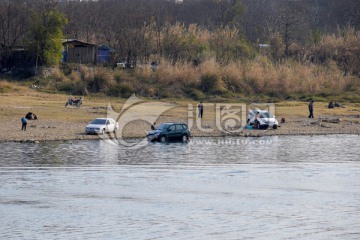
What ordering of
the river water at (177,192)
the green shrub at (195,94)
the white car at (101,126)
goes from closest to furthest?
1. the river water at (177,192)
2. the white car at (101,126)
3. the green shrub at (195,94)

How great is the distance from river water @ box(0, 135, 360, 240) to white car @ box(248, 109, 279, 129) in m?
8.93

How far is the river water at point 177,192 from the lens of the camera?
27.2 m

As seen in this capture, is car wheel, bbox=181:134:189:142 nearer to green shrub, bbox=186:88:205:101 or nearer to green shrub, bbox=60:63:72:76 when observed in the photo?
green shrub, bbox=186:88:205:101

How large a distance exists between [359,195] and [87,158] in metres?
14.3

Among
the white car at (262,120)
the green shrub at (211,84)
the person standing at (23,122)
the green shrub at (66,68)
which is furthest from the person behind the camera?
the green shrub at (66,68)

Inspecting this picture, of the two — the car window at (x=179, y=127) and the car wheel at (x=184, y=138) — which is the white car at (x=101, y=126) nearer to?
the car window at (x=179, y=127)

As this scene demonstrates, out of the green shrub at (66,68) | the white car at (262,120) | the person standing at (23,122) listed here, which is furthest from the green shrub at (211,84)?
the person standing at (23,122)

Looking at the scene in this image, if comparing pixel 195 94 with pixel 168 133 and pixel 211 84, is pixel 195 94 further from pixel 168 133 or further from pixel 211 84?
pixel 168 133

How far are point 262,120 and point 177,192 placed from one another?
25.2 m

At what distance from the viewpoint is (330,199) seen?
32.3 m

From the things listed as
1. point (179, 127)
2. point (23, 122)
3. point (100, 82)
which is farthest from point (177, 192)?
point (100, 82)

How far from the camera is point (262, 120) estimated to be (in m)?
Answer: 57.6

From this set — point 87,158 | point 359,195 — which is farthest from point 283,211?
point 87,158

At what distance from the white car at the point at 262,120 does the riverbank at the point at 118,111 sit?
50 cm
